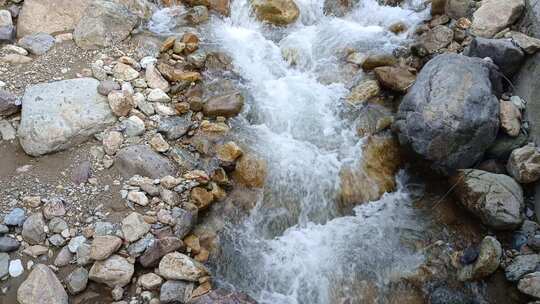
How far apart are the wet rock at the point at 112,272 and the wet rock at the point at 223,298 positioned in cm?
50

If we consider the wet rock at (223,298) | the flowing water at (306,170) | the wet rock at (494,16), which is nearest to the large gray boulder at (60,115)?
the flowing water at (306,170)

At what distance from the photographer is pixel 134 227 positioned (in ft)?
11.1

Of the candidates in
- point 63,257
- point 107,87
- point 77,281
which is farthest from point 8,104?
point 77,281

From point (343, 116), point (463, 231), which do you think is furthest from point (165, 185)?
point (463, 231)

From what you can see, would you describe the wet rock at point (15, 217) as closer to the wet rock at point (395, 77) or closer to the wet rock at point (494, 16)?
the wet rock at point (395, 77)

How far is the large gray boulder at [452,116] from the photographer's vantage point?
389 centimetres

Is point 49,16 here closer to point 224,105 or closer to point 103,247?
point 224,105

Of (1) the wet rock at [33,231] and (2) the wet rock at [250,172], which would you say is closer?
(1) the wet rock at [33,231]

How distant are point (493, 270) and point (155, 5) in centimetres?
471

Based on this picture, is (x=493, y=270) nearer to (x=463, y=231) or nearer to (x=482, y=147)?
(x=463, y=231)

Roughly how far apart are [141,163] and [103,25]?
189cm

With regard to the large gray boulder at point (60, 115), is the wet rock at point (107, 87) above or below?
above

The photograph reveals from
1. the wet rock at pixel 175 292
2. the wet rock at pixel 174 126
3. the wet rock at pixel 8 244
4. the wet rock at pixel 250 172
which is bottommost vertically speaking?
the wet rock at pixel 175 292

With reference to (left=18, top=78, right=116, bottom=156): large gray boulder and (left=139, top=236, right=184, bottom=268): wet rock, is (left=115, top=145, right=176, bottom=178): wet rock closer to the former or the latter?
(left=18, top=78, right=116, bottom=156): large gray boulder
